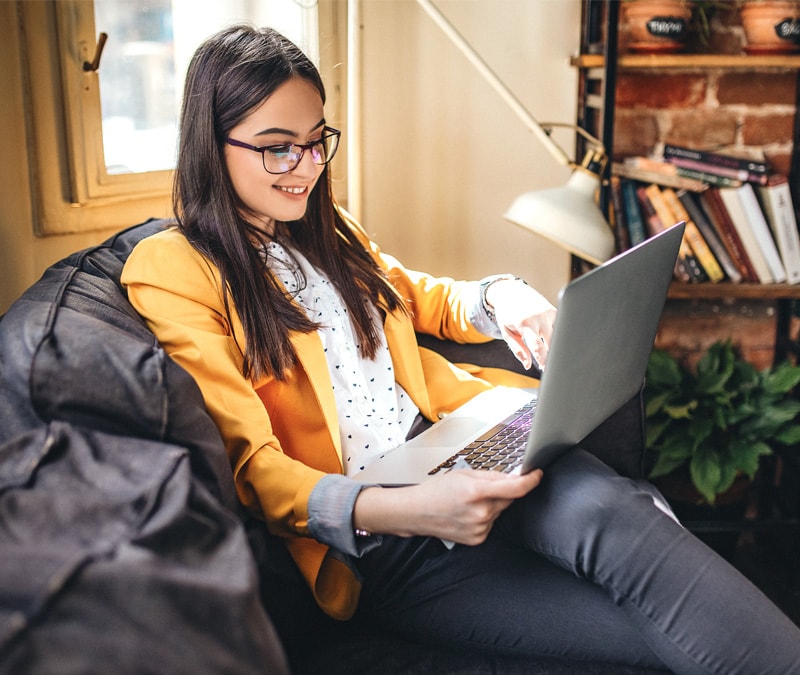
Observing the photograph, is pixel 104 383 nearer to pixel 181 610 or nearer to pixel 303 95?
pixel 181 610

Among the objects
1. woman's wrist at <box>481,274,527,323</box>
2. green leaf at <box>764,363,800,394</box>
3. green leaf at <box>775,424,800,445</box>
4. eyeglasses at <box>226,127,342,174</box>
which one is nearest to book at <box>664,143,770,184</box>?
green leaf at <box>764,363,800,394</box>

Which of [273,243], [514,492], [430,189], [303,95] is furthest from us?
[430,189]

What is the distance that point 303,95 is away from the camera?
1.30 metres

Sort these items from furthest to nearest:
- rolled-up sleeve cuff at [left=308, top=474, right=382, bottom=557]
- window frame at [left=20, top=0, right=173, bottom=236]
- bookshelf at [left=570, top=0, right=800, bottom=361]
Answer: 1. bookshelf at [left=570, top=0, right=800, bottom=361]
2. window frame at [left=20, top=0, right=173, bottom=236]
3. rolled-up sleeve cuff at [left=308, top=474, right=382, bottom=557]

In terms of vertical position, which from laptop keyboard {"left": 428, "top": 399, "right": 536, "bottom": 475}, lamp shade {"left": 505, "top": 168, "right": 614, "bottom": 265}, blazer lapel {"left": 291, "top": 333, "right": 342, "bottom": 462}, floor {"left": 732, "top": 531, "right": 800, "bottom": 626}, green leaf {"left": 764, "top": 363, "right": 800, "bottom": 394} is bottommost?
floor {"left": 732, "top": 531, "right": 800, "bottom": 626}

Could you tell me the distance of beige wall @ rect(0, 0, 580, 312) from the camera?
87.7 inches

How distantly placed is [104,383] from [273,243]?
0.57m

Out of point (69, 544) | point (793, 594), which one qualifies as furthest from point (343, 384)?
point (793, 594)

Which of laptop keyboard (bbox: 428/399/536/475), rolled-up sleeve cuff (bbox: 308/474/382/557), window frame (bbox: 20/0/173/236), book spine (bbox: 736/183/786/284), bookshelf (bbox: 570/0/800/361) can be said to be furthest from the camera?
book spine (bbox: 736/183/786/284)

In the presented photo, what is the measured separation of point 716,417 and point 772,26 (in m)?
0.90

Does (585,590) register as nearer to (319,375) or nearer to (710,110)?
(319,375)

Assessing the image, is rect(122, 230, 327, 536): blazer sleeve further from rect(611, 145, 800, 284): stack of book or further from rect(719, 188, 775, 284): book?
rect(719, 188, 775, 284): book

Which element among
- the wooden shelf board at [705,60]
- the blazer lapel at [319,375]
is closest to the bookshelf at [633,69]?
the wooden shelf board at [705,60]

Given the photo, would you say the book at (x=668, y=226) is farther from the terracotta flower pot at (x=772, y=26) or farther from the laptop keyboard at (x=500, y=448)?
the laptop keyboard at (x=500, y=448)
